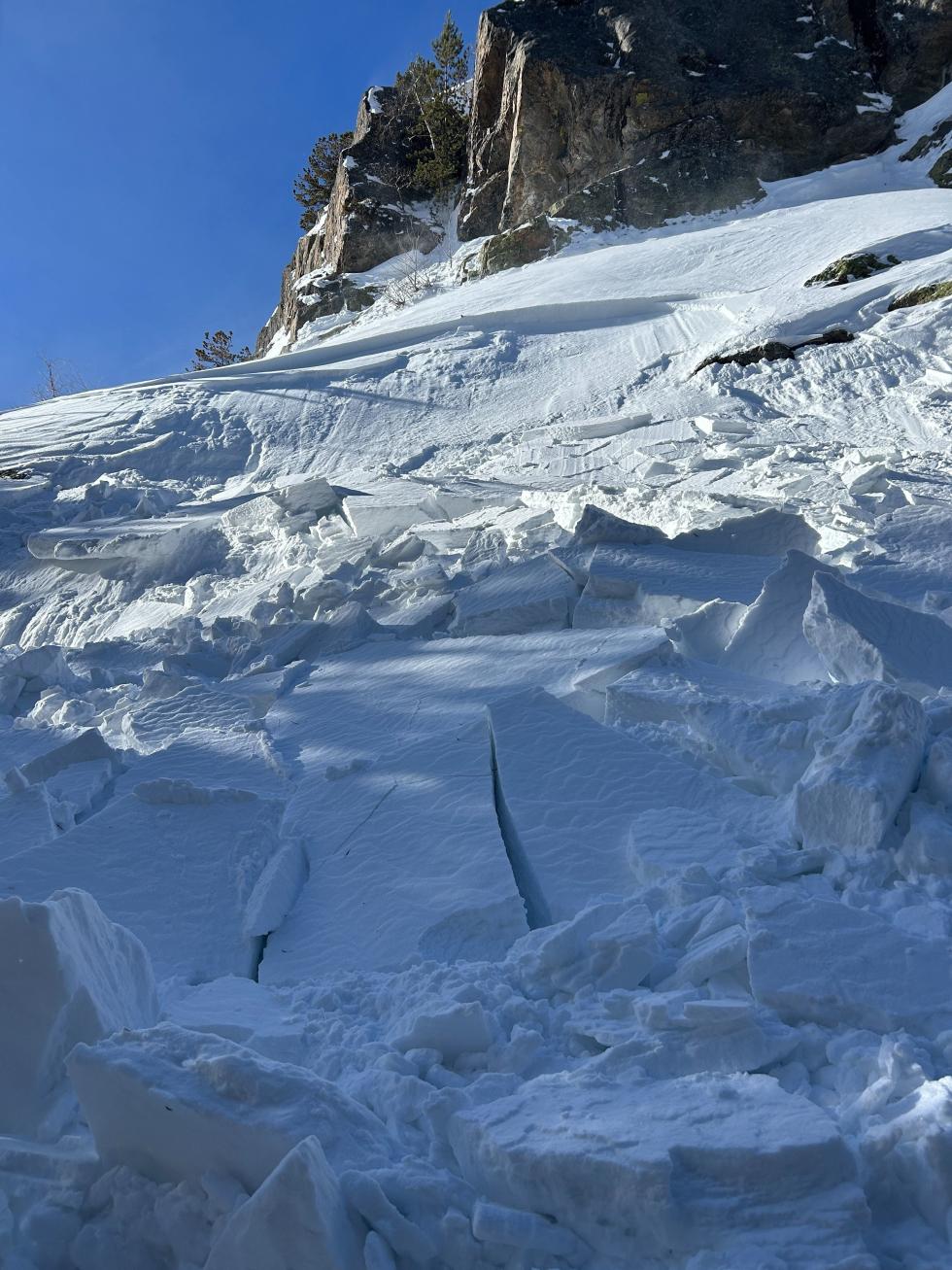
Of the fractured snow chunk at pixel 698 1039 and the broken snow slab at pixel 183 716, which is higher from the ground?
the broken snow slab at pixel 183 716

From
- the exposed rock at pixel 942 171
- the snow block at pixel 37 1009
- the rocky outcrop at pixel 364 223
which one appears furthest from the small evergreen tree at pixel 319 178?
the snow block at pixel 37 1009

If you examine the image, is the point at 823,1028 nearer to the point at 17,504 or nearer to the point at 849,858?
the point at 849,858

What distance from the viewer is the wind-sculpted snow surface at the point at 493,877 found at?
51.5 inches

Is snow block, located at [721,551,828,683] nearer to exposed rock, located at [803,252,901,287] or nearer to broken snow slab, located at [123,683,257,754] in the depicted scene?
broken snow slab, located at [123,683,257,754]

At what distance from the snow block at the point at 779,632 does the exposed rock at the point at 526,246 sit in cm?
1348

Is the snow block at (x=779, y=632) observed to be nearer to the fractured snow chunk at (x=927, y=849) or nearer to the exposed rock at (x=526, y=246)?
the fractured snow chunk at (x=927, y=849)

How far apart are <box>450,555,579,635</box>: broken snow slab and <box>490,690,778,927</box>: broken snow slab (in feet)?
2.87

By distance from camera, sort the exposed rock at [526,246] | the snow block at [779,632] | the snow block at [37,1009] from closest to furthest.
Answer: the snow block at [37,1009] < the snow block at [779,632] < the exposed rock at [526,246]

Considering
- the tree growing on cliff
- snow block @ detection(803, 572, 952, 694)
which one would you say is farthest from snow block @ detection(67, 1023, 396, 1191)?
the tree growing on cliff

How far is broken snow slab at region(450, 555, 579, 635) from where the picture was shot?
11.9 feet

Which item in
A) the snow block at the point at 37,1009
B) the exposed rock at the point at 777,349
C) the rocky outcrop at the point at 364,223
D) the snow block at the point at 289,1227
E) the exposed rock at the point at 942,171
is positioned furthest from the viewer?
the rocky outcrop at the point at 364,223

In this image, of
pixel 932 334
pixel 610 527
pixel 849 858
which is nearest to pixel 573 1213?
pixel 849 858

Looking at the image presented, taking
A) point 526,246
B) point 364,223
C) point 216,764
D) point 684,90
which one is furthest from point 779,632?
point 364,223

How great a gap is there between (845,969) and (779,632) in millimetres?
1561
